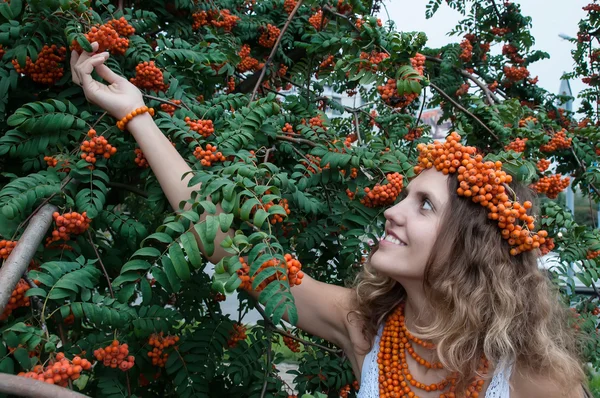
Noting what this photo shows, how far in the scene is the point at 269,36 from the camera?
3596 mm

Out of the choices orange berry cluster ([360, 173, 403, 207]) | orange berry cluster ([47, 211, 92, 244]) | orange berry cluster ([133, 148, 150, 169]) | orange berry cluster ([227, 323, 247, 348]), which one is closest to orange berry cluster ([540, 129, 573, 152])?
orange berry cluster ([360, 173, 403, 207])

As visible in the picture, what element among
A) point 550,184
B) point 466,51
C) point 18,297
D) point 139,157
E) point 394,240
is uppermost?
point 466,51

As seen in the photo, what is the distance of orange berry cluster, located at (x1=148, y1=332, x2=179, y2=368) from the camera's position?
6.59ft

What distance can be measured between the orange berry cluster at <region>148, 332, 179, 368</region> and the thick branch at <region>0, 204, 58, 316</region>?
587 mm

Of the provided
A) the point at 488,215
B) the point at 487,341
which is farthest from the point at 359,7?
the point at 487,341

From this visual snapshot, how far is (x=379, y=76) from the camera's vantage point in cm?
234

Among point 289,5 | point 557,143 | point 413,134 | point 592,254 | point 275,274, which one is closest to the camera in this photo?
point 275,274

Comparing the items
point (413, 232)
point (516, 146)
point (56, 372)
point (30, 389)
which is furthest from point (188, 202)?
point (516, 146)

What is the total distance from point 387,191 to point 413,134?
4.44 feet

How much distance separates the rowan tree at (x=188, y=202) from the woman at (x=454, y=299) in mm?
236

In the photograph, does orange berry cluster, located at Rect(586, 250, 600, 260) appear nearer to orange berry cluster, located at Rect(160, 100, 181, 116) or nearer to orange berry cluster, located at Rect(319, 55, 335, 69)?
orange berry cluster, located at Rect(319, 55, 335, 69)

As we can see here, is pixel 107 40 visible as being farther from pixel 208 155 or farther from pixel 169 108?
pixel 208 155

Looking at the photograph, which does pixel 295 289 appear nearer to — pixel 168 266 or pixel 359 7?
pixel 168 266

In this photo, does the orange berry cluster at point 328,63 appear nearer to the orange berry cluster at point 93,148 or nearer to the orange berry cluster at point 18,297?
the orange berry cluster at point 93,148
